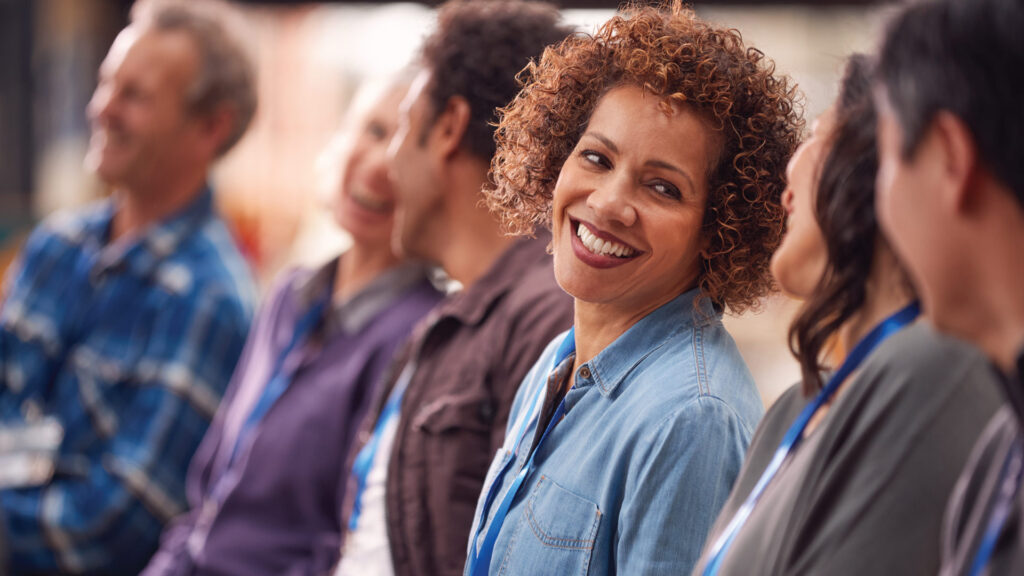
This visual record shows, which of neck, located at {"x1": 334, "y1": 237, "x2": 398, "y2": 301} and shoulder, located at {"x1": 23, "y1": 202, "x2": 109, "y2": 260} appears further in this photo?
shoulder, located at {"x1": 23, "y1": 202, "x2": 109, "y2": 260}

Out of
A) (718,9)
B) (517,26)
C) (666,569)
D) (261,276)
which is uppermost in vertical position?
(718,9)

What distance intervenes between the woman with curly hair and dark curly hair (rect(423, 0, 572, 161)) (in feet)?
1.50

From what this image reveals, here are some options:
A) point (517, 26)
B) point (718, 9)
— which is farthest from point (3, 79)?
point (517, 26)

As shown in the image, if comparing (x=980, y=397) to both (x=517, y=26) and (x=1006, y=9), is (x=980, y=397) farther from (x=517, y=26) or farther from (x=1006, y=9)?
(x=517, y=26)

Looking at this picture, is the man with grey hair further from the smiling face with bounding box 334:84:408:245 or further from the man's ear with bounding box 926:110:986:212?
the man's ear with bounding box 926:110:986:212

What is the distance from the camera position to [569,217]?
1.39 metres

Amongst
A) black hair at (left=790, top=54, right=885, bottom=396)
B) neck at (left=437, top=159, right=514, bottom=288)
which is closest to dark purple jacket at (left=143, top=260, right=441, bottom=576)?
neck at (left=437, top=159, right=514, bottom=288)

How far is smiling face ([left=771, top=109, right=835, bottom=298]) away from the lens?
1048 mm

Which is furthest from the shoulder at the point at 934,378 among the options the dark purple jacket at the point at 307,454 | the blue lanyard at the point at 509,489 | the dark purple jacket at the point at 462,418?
the dark purple jacket at the point at 307,454

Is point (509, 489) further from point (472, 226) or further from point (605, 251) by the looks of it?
point (472, 226)

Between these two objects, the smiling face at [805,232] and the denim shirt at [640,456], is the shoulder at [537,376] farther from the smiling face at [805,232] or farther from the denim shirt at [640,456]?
the smiling face at [805,232]

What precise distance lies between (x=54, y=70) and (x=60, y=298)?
91.6 inches

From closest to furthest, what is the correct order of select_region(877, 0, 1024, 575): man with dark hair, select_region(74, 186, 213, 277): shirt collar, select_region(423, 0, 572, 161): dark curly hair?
select_region(877, 0, 1024, 575): man with dark hair, select_region(423, 0, 572, 161): dark curly hair, select_region(74, 186, 213, 277): shirt collar

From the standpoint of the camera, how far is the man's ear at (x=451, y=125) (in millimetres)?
1907
